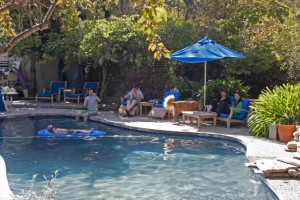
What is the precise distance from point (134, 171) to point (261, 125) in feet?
12.3

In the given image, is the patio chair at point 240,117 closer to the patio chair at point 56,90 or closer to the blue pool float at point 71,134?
the blue pool float at point 71,134

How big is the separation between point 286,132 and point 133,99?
618cm

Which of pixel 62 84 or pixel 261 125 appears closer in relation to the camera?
pixel 261 125

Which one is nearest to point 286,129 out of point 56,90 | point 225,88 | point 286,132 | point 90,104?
point 286,132

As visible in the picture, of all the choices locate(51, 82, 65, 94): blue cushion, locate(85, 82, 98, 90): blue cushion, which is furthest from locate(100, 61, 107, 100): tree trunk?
locate(51, 82, 65, 94): blue cushion

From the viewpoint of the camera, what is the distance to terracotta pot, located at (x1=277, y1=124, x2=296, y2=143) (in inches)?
392

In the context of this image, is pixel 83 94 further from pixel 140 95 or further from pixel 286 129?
pixel 286 129

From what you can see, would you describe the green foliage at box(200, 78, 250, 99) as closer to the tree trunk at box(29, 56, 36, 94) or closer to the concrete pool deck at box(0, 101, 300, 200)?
the concrete pool deck at box(0, 101, 300, 200)

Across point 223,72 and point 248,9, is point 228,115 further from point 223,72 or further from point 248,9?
point 248,9

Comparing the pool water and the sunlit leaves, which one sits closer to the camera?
the sunlit leaves

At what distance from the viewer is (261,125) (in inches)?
423

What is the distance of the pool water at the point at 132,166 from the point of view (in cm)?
730

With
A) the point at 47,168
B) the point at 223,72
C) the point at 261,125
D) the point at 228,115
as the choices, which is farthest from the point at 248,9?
the point at 47,168

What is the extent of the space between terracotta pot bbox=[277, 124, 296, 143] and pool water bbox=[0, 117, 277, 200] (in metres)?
0.93
